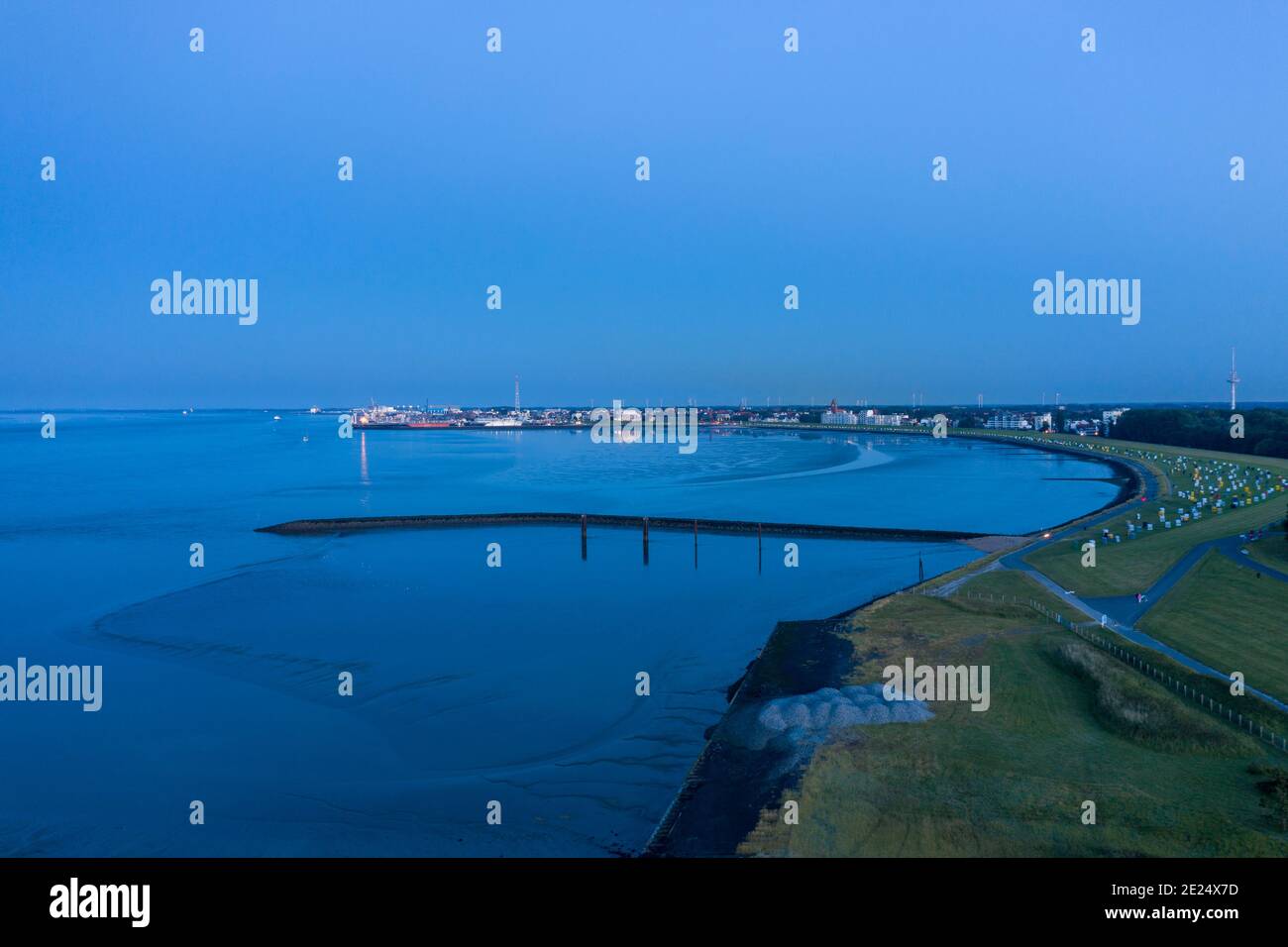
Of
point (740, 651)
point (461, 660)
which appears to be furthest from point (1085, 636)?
point (461, 660)

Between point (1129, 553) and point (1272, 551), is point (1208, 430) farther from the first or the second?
point (1272, 551)

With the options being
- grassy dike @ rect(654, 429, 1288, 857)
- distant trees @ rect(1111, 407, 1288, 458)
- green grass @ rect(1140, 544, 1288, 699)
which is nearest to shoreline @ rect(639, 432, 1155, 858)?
grassy dike @ rect(654, 429, 1288, 857)

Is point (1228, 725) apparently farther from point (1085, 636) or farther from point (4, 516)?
point (4, 516)

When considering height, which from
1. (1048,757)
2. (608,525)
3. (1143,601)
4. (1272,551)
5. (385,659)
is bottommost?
(385,659)

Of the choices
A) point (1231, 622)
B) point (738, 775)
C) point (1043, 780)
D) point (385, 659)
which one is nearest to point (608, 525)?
point (385, 659)

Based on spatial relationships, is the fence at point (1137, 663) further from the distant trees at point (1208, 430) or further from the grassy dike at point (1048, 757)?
the distant trees at point (1208, 430)
